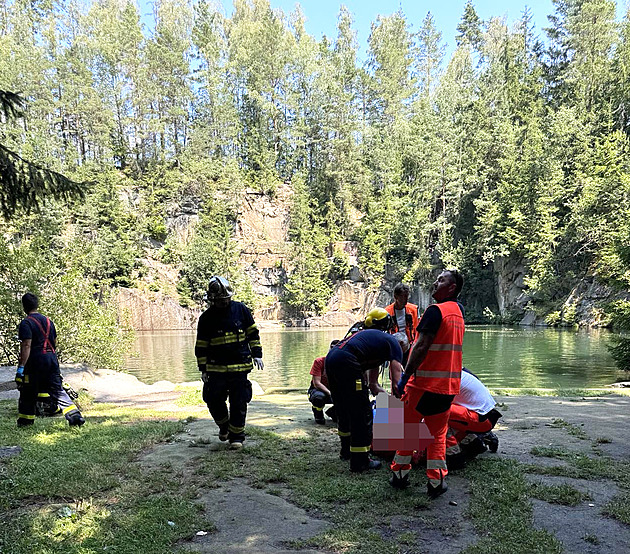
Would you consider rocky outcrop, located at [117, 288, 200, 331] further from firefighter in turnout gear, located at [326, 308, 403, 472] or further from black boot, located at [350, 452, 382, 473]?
black boot, located at [350, 452, 382, 473]

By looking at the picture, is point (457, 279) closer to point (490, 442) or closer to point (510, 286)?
point (490, 442)

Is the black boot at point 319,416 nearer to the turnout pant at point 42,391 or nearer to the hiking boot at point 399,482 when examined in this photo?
the hiking boot at point 399,482

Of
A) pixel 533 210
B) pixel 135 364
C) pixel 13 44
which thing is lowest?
pixel 135 364

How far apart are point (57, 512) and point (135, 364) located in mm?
19605

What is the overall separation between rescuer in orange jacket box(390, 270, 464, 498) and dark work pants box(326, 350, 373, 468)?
0.54m

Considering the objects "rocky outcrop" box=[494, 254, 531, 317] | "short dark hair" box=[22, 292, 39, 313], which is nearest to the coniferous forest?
"rocky outcrop" box=[494, 254, 531, 317]

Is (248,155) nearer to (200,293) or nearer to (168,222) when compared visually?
(168,222)

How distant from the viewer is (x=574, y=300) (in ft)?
114

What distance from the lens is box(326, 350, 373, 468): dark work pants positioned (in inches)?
177

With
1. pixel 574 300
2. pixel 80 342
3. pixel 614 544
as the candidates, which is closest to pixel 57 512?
pixel 614 544

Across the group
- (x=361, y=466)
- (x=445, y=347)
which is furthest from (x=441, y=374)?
(x=361, y=466)

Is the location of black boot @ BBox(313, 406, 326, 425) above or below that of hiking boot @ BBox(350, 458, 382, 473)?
below

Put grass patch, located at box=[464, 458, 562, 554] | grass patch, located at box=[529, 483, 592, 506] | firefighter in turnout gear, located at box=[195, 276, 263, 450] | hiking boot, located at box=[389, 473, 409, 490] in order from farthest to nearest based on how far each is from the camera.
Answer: firefighter in turnout gear, located at box=[195, 276, 263, 450], hiking boot, located at box=[389, 473, 409, 490], grass patch, located at box=[529, 483, 592, 506], grass patch, located at box=[464, 458, 562, 554]

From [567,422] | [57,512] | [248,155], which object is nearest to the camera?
[57,512]
